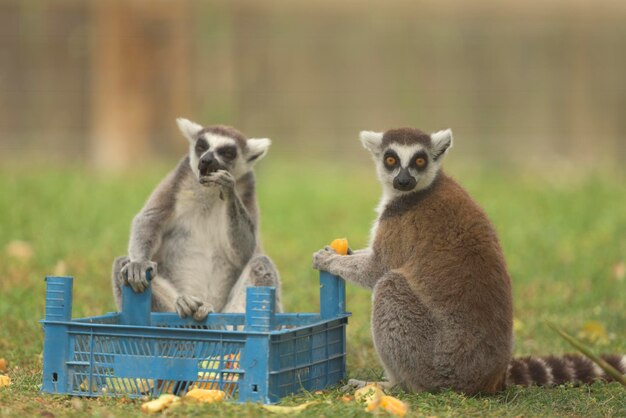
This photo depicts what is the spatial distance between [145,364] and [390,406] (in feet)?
3.84

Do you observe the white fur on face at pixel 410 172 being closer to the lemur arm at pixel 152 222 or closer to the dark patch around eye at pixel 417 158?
the dark patch around eye at pixel 417 158

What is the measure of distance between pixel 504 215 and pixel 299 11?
6.96 meters

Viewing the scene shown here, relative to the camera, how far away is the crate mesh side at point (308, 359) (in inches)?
179

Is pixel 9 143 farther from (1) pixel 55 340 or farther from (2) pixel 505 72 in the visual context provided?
(1) pixel 55 340

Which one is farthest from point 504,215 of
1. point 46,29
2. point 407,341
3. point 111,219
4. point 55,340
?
point 46,29

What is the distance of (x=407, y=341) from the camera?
15.9 ft

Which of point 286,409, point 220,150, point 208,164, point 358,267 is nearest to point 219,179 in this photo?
point 208,164

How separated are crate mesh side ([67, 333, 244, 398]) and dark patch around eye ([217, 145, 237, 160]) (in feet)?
5.27

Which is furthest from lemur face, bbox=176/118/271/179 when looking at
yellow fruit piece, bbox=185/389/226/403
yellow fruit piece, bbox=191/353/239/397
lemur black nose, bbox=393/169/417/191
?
yellow fruit piece, bbox=185/389/226/403

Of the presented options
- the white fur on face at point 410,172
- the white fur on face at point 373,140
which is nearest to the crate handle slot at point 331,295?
the white fur on face at point 410,172

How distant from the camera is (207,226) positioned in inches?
239

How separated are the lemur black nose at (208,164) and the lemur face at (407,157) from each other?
0.92 meters

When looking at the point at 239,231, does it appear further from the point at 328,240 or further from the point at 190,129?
the point at 328,240

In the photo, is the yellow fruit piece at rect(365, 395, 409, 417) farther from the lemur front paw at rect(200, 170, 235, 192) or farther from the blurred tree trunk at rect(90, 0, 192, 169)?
the blurred tree trunk at rect(90, 0, 192, 169)
